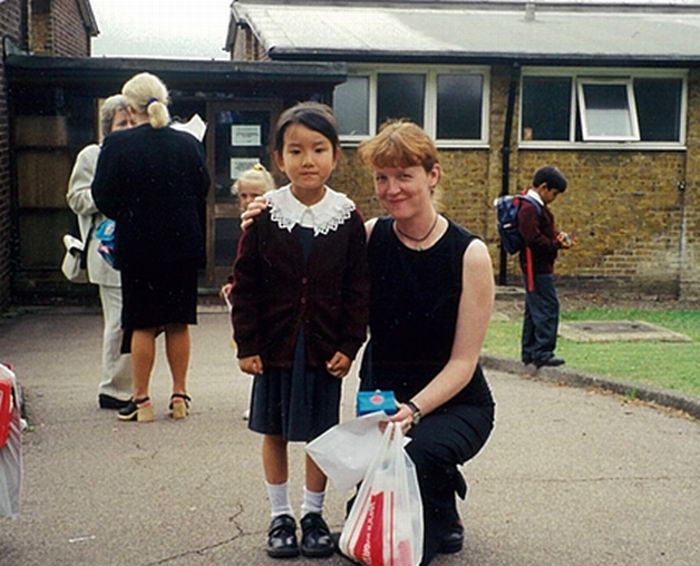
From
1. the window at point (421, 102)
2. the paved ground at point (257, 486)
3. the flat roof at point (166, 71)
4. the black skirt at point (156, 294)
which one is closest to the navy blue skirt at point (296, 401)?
the paved ground at point (257, 486)

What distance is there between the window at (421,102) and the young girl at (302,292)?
11.7 metres

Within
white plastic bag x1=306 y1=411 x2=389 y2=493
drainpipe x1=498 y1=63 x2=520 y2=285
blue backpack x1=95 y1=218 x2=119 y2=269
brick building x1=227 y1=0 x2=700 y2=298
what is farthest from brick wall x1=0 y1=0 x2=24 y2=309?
white plastic bag x1=306 y1=411 x2=389 y2=493

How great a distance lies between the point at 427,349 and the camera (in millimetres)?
4605

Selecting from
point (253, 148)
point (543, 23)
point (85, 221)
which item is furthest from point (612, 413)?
point (543, 23)

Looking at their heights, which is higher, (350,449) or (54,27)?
Answer: (54,27)

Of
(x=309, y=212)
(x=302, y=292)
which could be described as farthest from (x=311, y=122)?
(x=302, y=292)

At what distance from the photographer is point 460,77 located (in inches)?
654

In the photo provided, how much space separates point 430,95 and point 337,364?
12.3 meters

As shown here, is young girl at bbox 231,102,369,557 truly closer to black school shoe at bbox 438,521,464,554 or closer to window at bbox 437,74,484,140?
black school shoe at bbox 438,521,464,554

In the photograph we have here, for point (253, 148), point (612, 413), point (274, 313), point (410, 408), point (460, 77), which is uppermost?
point (460, 77)

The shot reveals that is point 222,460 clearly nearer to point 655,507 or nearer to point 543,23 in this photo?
point 655,507

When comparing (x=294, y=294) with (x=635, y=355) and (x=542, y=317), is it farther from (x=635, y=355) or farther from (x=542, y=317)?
(x=635, y=355)

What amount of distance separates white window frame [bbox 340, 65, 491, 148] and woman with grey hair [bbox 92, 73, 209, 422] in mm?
9353

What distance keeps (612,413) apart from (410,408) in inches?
158
